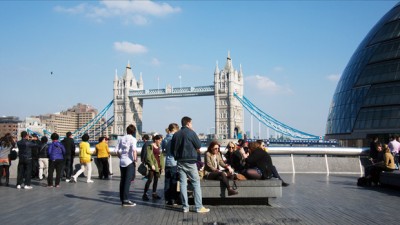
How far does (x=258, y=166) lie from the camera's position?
8.58 m

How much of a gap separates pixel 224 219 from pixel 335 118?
35793mm

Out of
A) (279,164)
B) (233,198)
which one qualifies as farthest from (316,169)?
(233,198)

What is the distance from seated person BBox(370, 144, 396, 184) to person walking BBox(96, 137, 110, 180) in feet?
27.7

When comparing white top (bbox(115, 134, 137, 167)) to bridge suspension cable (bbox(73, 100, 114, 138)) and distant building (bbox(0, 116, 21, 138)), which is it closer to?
bridge suspension cable (bbox(73, 100, 114, 138))

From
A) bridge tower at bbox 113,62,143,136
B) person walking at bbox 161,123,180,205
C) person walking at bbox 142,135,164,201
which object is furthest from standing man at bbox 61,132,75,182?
bridge tower at bbox 113,62,143,136

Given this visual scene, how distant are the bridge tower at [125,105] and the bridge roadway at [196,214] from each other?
110019 millimetres

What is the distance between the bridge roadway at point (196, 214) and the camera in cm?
700

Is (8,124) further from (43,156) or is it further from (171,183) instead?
(171,183)

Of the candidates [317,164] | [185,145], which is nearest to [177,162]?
[185,145]

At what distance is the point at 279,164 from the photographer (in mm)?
17312

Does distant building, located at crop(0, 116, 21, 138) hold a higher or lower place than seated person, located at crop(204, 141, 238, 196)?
higher

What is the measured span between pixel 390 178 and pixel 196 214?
258 inches

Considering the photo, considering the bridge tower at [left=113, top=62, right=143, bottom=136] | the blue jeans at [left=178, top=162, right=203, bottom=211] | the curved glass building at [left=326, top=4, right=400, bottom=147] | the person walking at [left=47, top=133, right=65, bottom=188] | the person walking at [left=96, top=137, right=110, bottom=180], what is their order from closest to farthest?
the blue jeans at [left=178, top=162, right=203, bottom=211], the person walking at [left=47, top=133, right=65, bottom=188], the person walking at [left=96, top=137, right=110, bottom=180], the curved glass building at [left=326, top=4, right=400, bottom=147], the bridge tower at [left=113, top=62, right=143, bottom=136]

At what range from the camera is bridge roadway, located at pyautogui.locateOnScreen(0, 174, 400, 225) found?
700 centimetres
